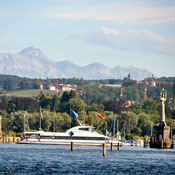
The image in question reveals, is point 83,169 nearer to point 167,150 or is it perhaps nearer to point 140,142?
point 167,150

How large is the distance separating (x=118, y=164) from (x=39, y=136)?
75.6 metres

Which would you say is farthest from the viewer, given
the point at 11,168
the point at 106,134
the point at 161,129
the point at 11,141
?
the point at 11,141

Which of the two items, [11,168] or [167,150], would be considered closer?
[11,168]

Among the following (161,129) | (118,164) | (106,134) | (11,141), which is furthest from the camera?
(11,141)

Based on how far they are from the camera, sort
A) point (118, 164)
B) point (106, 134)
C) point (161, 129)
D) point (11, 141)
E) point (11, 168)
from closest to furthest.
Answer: point (11, 168), point (118, 164), point (161, 129), point (106, 134), point (11, 141)

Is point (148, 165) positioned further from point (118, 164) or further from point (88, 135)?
point (88, 135)

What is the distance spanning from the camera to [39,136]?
17325 centimetres

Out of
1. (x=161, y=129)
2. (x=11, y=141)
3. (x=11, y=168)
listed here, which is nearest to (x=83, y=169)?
(x=11, y=168)

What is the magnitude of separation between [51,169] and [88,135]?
8498 centimetres

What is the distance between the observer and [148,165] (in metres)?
99.9

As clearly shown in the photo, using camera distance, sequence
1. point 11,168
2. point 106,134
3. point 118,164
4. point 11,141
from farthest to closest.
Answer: point 11,141 < point 106,134 < point 118,164 < point 11,168

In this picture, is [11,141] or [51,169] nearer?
[51,169]

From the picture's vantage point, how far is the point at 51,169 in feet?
288

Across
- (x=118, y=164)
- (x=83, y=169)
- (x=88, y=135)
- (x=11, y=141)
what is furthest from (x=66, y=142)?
(x=83, y=169)
